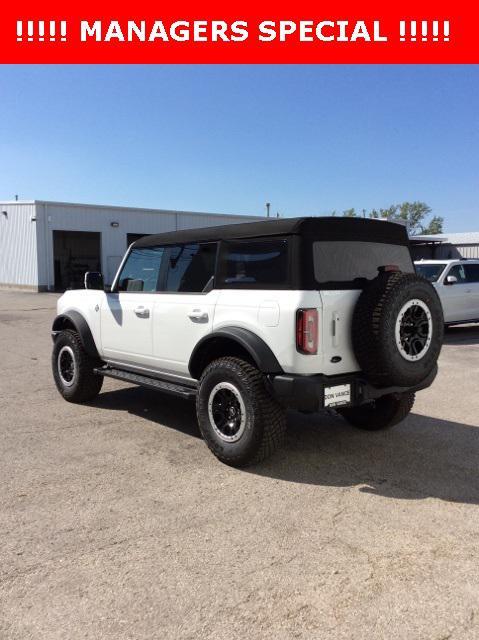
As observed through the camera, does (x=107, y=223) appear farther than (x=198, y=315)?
Yes

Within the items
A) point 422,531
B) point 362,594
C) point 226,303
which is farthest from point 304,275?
point 362,594

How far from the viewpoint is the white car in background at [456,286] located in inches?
469

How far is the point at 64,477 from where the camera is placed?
160 inches

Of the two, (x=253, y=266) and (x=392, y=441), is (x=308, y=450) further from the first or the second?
(x=253, y=266)

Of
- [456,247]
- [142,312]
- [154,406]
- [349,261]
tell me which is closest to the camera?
[349,261]

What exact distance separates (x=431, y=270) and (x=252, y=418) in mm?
9583

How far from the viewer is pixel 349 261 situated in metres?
4.31

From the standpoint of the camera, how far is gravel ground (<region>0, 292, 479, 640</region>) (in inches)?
97.0

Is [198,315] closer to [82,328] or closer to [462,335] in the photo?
[82,328]

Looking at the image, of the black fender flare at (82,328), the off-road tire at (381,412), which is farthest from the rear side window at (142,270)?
the off-road tire at (381,412)

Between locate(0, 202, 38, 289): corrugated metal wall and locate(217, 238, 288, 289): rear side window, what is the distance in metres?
25.8

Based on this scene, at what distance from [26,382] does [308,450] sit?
440 cm

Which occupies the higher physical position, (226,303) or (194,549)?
(226,303)

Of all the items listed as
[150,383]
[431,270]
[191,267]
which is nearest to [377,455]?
[150,383]
